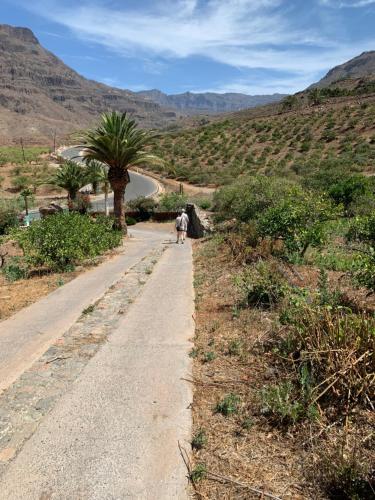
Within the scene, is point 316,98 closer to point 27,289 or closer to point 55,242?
point 55,242

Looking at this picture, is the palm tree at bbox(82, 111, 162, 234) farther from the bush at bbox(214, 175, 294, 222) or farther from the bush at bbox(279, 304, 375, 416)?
the bush at bbox(279, 304, 375, 416)

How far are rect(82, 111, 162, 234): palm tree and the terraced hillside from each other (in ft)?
52.7

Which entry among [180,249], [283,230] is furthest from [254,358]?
[180,249]

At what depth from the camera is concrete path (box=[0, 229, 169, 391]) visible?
5781mm

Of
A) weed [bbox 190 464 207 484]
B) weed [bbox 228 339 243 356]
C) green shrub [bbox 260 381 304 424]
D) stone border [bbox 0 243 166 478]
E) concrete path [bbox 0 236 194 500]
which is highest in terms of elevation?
green shrub [bbox 260 381 304 424]

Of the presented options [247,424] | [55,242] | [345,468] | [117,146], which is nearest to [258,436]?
[247,424]

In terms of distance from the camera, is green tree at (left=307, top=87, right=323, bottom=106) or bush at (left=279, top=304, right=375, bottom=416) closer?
bush at (left=279, top=304, right=375, bottom=416)

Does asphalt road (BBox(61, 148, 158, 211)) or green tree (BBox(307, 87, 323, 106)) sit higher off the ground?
green tree (BBox(307, 87, 323, 106))

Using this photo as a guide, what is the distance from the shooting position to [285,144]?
4962 cm

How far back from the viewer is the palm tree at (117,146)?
805 inches

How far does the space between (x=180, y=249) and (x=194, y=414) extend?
13811 millimetres

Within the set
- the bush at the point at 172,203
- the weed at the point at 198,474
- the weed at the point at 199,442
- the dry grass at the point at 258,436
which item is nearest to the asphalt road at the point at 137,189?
the bush at the point at 172,203

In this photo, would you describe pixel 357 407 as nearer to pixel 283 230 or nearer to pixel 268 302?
pixel 268 302

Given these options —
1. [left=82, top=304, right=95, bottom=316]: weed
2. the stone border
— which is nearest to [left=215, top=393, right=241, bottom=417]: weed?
the stone border
